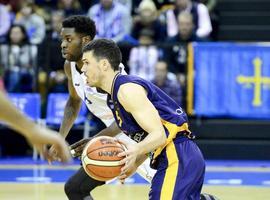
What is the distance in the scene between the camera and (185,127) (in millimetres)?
5426

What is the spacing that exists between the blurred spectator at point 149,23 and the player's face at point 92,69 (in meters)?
7.63

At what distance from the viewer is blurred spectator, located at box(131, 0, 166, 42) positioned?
12945 mm

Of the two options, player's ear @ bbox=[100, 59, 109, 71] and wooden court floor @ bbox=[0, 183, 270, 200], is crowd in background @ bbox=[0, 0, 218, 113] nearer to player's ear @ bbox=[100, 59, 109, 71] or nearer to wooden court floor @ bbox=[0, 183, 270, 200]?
wooden court floor @ bbox=[0, 183, 270, 200]

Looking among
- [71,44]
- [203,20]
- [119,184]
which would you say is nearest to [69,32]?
[71,44]

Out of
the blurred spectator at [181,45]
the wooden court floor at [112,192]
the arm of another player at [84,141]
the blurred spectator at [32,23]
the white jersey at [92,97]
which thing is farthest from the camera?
the blurred spectator at [32,23]

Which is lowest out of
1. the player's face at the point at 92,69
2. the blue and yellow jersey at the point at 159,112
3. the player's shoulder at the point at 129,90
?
the blue and yellow jersey at the point at 159,112

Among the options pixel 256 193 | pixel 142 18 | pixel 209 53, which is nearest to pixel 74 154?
pixel 256 193

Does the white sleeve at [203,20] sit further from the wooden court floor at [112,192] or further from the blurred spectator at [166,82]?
the wooden court floor at [112,192]

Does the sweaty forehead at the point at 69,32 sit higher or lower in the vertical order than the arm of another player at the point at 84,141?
higher

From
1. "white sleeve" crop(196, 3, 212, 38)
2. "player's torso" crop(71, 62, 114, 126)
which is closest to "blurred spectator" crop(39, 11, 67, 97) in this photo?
"white sleeve" crop(196, 3, 212, 38)

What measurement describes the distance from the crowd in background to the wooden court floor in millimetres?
2675

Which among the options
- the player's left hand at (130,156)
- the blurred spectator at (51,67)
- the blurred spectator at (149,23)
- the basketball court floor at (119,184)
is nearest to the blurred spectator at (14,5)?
the blurred spectator at (51,67)

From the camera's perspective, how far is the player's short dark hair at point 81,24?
A: 21.7ft

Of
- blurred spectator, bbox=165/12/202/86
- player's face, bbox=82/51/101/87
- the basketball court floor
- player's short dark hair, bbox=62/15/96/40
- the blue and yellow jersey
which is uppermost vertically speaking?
player's short dark hair, bbox=62/15/96/40
